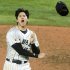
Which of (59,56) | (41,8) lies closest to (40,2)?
(41,8)

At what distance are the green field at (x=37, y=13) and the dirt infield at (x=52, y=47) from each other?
1.15 m

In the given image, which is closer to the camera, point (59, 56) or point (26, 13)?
point (26, 13)

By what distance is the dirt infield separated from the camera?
11.2 meters

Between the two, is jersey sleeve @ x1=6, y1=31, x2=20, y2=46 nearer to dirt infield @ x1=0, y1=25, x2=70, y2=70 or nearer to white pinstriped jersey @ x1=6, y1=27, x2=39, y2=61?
white pinstriped jersey @ x1=6, y1=27, x2=39, y2=61

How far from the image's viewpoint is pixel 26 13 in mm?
6027

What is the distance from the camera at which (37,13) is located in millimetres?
18047

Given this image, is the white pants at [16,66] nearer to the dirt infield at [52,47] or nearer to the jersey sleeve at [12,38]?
the jersey sleeve at [12,38]

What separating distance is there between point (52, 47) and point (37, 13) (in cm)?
565

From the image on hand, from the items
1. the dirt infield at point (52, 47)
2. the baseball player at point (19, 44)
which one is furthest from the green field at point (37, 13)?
the baseball player at point (19, 44)

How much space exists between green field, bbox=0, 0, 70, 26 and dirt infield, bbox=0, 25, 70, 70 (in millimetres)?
1155

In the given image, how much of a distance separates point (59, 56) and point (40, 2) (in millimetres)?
9356

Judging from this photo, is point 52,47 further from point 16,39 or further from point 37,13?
point 16,39

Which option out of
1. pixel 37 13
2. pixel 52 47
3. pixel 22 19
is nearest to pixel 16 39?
pixel 22 19

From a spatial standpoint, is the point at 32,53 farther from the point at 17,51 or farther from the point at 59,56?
the point at 59,56
